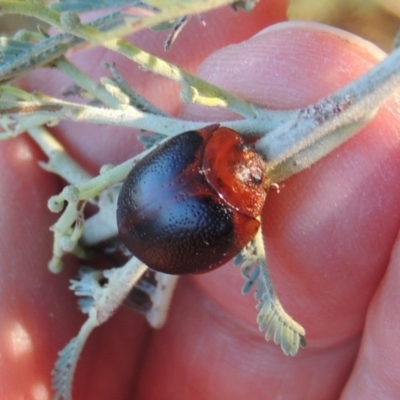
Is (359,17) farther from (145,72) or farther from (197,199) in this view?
(197,199)

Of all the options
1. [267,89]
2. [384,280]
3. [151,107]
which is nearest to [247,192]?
[151,107]

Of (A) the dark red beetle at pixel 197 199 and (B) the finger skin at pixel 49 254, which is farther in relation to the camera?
(B) the finger skin at pixel 49 254

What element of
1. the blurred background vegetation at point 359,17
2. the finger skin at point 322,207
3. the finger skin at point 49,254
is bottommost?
the finger skin at point 49,254

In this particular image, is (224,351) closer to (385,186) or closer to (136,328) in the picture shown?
(136,328)

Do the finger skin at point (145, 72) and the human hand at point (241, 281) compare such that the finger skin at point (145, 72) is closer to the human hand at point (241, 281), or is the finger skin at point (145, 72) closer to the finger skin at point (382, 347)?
the human hand at point (241, 281)

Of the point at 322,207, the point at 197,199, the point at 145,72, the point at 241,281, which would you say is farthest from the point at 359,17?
the point at 197,199

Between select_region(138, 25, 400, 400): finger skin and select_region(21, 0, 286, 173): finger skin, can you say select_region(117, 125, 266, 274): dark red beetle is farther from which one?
select_region(21, 0, 286, 173): finger skin

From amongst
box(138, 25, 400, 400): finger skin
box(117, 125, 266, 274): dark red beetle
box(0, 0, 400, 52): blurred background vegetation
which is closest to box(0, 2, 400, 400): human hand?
box(138, 25, 400, 400): finger skin

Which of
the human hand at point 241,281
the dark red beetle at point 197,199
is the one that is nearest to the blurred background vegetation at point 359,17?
the human hand at point 241,281
